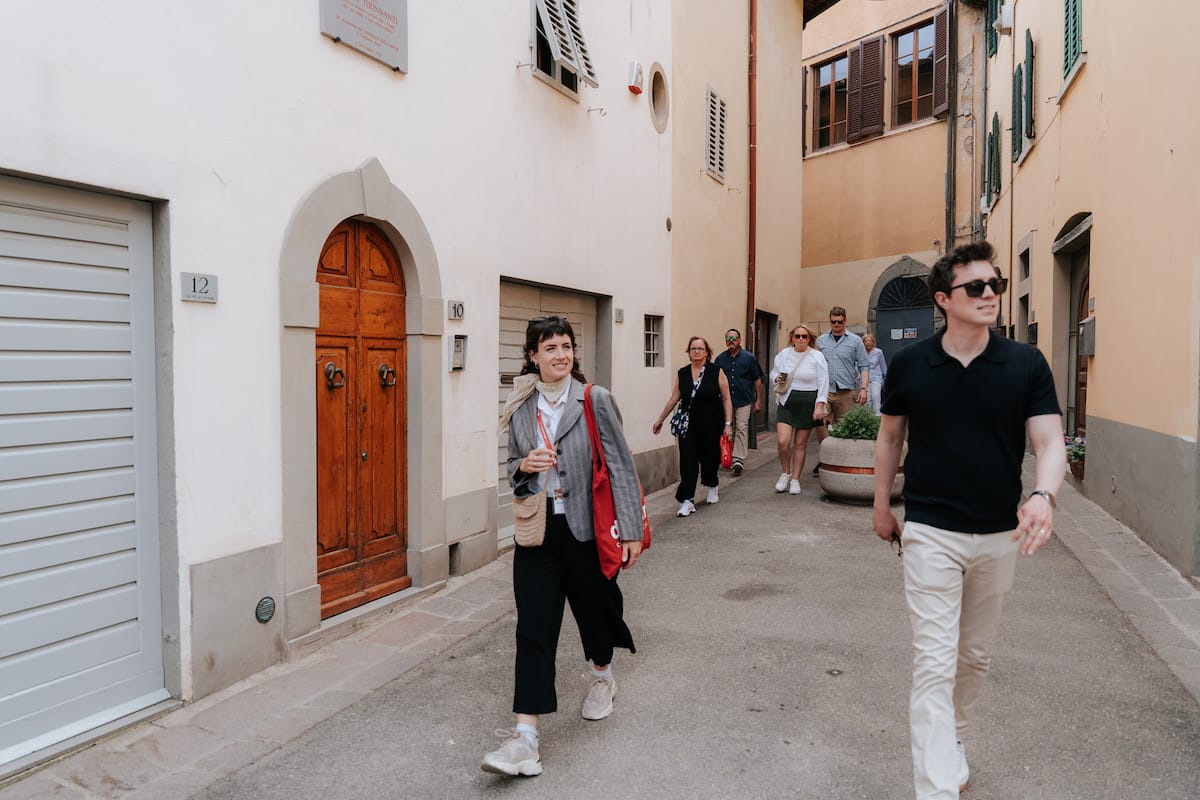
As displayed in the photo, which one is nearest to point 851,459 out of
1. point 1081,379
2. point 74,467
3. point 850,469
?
point 850,469

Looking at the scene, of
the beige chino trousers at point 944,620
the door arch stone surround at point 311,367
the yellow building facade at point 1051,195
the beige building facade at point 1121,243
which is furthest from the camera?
the yellow building facade at point 1051,195

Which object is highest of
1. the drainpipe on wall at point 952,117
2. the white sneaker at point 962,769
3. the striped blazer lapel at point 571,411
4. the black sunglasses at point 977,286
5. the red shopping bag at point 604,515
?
the drainpipe on wall at point 952,117

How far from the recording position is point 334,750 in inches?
143

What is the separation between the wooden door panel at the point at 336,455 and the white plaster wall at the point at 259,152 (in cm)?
45

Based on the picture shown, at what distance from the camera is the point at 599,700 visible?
3865 millimetres

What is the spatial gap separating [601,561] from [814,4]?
623 inches

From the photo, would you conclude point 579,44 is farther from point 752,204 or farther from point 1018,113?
point 1018,113

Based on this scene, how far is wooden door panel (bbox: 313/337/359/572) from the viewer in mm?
5051

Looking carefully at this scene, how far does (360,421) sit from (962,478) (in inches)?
146

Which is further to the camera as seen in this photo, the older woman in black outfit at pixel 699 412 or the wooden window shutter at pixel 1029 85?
the wooden window shutter at pixel 1029 85

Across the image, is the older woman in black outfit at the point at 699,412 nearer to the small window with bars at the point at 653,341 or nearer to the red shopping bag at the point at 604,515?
the small window with bars at the point at 653,341

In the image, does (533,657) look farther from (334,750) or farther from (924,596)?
(924,596)

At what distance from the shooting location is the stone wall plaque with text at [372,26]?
16.2 feet

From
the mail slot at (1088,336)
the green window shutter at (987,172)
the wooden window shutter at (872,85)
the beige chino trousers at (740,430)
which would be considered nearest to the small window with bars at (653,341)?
the beige chino trousers at (740,430)
